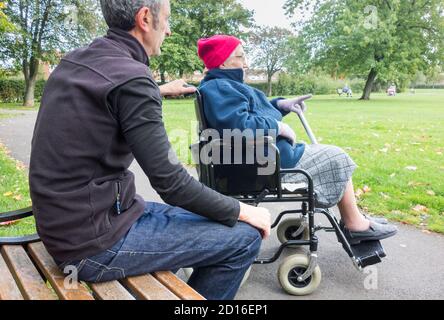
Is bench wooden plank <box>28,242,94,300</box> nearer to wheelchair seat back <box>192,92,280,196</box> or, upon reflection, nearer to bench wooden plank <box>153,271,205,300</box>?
bench wooden plank <box>153,271,205,300</box>

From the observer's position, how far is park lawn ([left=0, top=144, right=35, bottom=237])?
12.0ft

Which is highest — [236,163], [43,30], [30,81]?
[43,30]

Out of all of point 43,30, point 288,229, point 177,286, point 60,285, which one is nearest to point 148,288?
point 177,286

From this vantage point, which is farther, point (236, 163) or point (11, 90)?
point (11, 90)

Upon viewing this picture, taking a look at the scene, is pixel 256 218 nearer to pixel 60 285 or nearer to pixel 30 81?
pixel 60 285

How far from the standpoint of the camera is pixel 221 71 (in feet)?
9.10

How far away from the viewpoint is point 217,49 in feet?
9.21

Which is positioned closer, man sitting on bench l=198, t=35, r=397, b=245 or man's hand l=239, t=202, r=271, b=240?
man's hand l=239, t=202, r=271, b=240

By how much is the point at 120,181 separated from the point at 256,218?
22.8 inches

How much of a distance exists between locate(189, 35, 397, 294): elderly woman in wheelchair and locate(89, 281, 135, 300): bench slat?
120 cm

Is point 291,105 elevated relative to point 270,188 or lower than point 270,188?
elevated

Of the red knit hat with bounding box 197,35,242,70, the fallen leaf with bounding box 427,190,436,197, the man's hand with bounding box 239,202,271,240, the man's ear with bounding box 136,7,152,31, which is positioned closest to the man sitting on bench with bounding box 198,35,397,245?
the red knit hat with bounding box 197,35,242,70

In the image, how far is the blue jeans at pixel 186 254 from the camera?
1675mm
